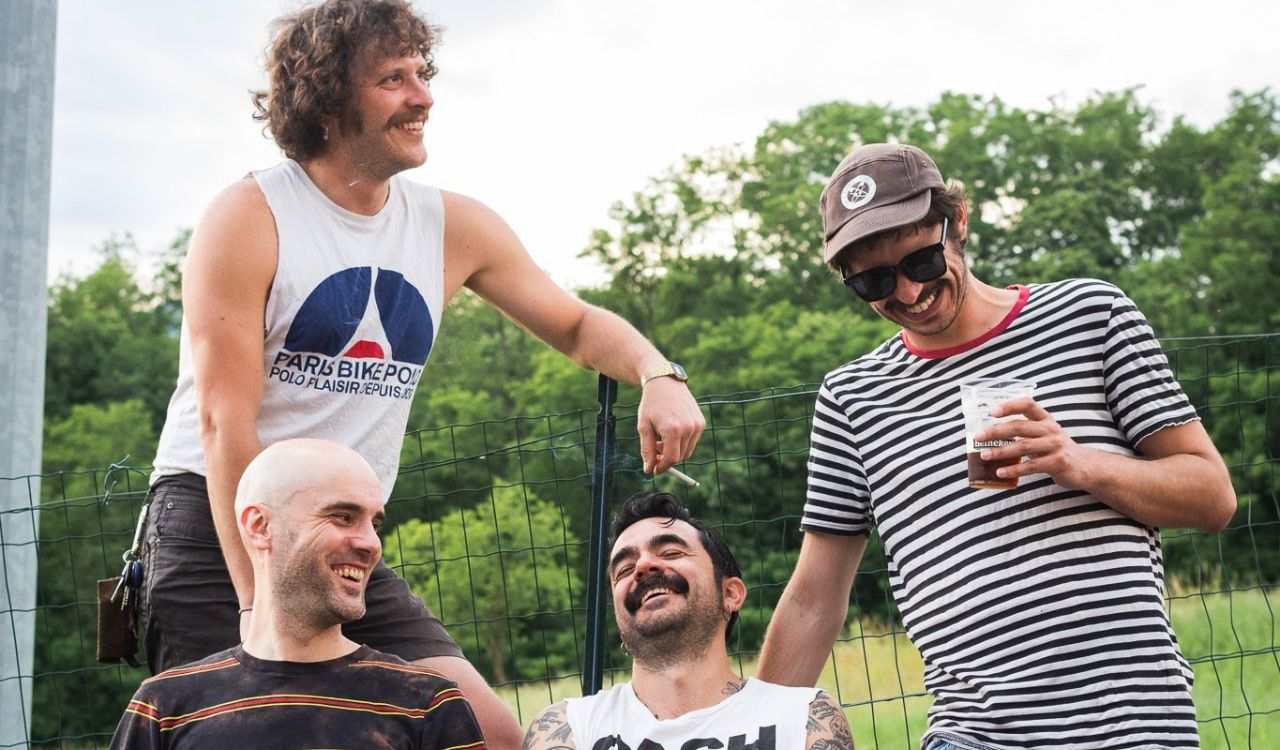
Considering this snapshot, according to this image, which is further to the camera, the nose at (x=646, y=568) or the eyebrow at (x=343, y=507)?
the nose at (x=646, y=568)

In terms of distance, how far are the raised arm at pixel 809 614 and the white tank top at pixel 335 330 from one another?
102cm

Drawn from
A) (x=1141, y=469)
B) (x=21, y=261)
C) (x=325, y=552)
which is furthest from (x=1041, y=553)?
(x=21, y=261)

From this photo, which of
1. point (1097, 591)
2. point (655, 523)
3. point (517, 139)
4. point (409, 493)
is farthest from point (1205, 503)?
point (517, 139)

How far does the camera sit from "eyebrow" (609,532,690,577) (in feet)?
10.3

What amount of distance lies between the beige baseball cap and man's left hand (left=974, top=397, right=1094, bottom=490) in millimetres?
519

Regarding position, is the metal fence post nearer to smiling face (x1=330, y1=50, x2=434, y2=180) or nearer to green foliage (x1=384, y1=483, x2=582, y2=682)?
smiling face (x1=330, y1=50, x2=434, y2=180)

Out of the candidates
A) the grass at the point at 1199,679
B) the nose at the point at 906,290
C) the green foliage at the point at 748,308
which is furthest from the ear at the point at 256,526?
the green foliage at the point at 748,308

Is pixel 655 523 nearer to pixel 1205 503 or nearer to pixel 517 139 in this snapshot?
pixel 1205 503

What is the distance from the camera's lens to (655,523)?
3.20 meters

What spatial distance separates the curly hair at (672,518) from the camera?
3219 millimetres

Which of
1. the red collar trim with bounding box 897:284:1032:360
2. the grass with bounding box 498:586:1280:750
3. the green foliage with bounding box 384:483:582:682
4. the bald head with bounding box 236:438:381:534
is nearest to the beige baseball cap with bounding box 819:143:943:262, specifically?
the red collar trim with bounding box 897:284:1032:360

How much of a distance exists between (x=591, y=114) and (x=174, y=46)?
11050mm

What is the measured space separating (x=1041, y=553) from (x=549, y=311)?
1.39m

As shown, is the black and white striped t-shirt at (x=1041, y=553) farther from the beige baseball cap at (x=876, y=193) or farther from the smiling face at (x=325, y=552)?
the smiling face at (x=325, y=552)
